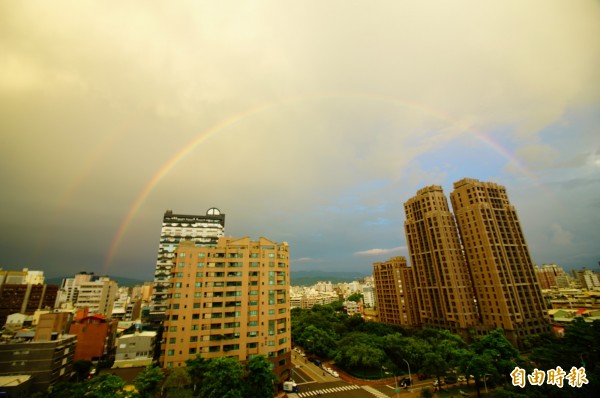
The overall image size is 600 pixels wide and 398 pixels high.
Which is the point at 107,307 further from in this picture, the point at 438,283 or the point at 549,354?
the point at 549,354

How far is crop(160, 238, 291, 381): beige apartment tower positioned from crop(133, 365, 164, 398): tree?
811cm

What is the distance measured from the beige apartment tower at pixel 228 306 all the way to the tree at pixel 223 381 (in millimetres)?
10367

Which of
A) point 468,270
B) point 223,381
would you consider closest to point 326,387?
point 223,381

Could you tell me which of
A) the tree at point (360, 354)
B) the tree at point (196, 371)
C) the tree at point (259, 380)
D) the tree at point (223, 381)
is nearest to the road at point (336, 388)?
the tree at point (360, 354)

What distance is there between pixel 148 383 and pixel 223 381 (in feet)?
31.8

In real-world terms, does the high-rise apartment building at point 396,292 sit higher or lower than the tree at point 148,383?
higher

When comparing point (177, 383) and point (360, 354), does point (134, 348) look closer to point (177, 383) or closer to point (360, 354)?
point (177, 383)

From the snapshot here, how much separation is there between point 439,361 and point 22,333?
7888 cm

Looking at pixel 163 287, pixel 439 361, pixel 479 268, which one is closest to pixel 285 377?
pixel 439 361

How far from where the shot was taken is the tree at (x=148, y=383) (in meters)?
34.6

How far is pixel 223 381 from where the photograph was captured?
114ft

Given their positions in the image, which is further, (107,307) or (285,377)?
(107,307)

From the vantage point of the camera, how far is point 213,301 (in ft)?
158

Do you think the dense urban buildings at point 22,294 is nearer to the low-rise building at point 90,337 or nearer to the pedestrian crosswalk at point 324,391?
the low-rise building at point 90,337
